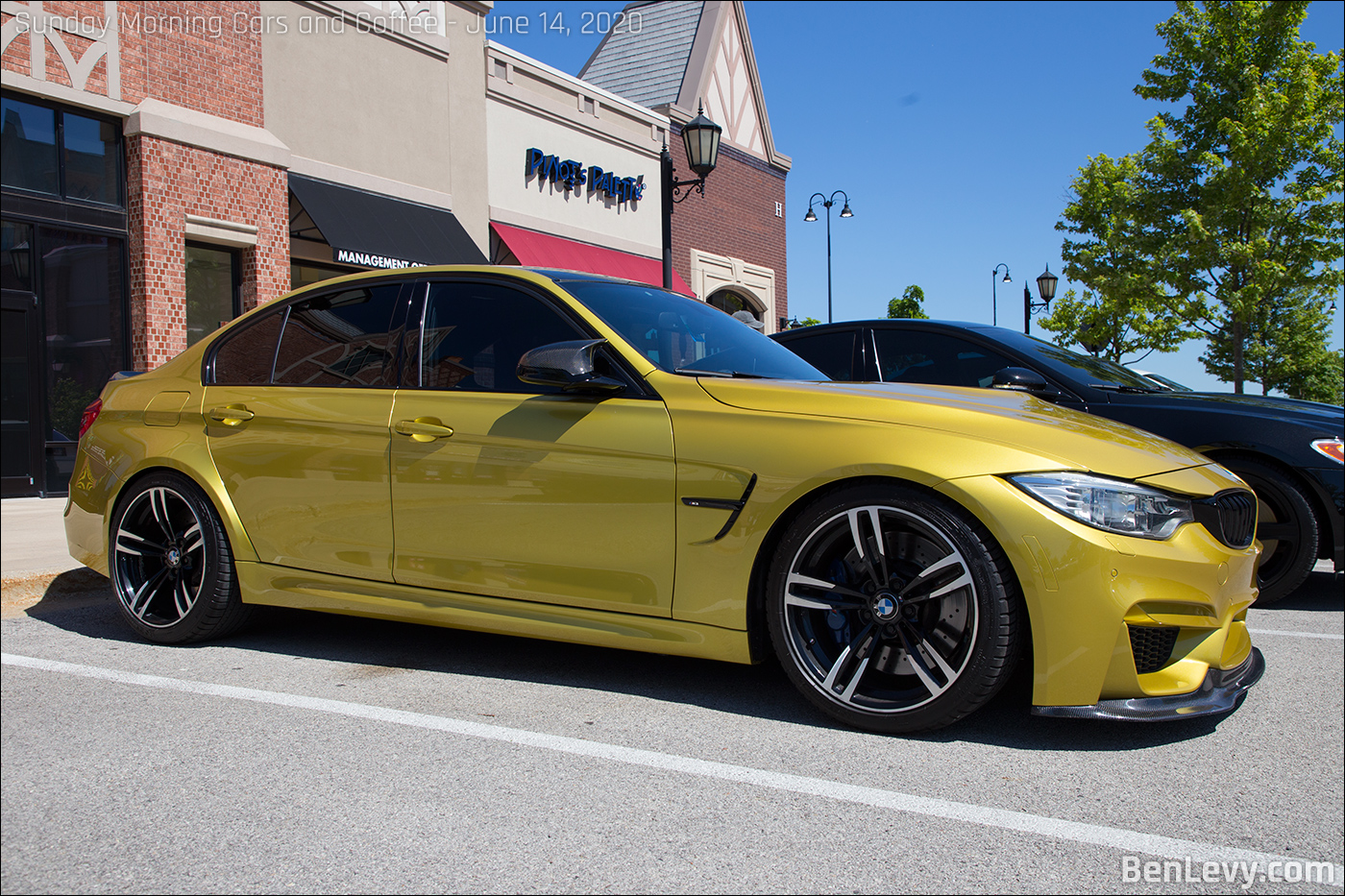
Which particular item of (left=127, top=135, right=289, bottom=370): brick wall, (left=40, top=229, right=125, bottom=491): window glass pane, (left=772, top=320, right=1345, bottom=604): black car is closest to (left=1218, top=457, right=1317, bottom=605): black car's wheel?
Answer: (left=772, top=320, right=1345, bottom=604): black car

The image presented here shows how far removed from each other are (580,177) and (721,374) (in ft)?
57.2

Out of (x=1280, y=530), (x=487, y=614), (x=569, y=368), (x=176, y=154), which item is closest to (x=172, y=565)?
(x=487, y=614)

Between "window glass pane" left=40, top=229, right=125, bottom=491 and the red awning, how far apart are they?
245 inches

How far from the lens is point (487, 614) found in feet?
12.1

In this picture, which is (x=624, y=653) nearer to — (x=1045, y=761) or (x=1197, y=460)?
(x=1045, y=761)

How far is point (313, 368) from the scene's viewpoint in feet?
14.0

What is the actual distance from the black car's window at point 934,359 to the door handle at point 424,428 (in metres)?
3.13

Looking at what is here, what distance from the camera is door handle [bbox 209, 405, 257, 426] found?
432 centimetres

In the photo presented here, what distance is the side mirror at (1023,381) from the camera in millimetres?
5188

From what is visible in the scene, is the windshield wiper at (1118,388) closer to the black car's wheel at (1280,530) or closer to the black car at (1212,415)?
the black car at (1212,415)

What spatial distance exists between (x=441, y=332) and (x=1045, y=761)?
272 cm

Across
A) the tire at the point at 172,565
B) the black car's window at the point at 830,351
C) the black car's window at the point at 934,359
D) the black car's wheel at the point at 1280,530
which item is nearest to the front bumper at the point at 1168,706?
the black car's wheel at the point at 1280,530

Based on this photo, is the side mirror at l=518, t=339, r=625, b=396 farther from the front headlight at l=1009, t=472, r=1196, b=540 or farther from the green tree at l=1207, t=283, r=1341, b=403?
the green tree at l=1207, t=283, r=1341, b=403

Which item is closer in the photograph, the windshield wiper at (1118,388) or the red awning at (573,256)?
the windshield wiper at (1118,388)
